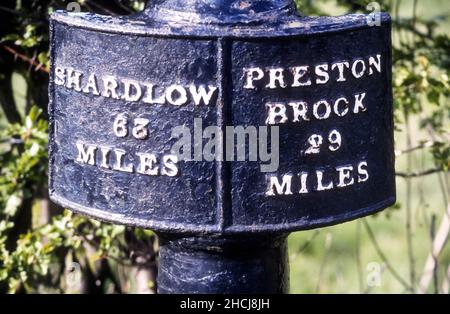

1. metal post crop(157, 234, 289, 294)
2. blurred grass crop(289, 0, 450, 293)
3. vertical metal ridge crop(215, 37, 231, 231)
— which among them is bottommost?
blurred grass crop(289, 0, 450, 293)

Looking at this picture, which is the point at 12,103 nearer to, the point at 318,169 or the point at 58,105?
the point at 58,105

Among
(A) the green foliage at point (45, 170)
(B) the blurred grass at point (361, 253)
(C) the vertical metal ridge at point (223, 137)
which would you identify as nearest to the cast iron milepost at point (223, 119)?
(C) the vertical metal ridge at point (223, 137)

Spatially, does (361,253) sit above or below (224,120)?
below

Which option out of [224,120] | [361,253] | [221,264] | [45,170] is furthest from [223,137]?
[361,253]

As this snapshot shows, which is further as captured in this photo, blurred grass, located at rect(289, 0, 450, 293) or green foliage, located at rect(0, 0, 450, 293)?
blurred grass, located at rect(289, 0, 450, 293)

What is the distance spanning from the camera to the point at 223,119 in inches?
92.0

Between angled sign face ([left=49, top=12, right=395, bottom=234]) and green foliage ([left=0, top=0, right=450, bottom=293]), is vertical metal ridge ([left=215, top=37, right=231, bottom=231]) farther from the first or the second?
green foliage ([left=0, top=0, right=450, bottom=293])

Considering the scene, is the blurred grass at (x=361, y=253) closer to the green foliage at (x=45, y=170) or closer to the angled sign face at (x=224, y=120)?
the green foliage at (x=45, y=170)

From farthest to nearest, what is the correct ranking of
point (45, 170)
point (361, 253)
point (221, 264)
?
point (361, 253) < point (45, 170) < point (221, 264)

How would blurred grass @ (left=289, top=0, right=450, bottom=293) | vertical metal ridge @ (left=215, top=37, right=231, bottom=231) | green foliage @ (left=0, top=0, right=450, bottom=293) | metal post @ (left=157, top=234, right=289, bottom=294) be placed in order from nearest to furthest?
1. vertical metal ridge @ (left=215, top=37, right=231, bottom=231)
2. metal post @ (left=157, top=234, right=289, bottom=294)
3. green foliage @ (left=0, top=0, right=450, bottom=293)
4. blurred grass @ (left=289, top=0, right=450, bottom=293)

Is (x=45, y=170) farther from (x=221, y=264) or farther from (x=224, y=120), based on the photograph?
(x=224, y=120)

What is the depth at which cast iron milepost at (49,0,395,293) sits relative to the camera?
2342 millimetres

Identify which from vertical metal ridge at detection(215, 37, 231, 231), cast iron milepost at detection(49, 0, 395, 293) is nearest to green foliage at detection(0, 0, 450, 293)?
cast iron milepost at detection(49, 0, 395, 293)
